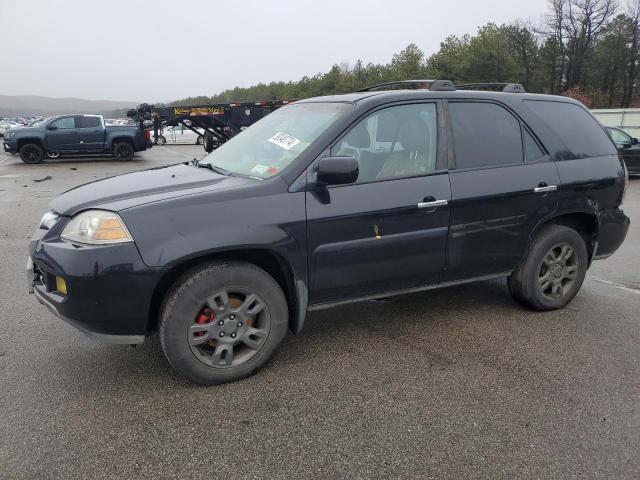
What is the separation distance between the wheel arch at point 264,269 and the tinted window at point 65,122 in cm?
1854

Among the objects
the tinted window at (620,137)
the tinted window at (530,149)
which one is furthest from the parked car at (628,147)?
the tinted window at (530,149)

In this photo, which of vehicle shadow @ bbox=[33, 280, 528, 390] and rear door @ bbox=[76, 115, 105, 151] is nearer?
vehicle shadow @ bbox=[33, 280, 528, 390]

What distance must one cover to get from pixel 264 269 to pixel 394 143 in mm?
1267

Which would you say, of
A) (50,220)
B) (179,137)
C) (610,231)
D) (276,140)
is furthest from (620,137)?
(179,137)

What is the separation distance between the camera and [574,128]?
4.28 metres

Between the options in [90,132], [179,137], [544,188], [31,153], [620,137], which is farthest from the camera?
[179,137]

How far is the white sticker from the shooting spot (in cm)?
342

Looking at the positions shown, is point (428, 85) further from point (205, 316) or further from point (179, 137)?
point (179, 137)

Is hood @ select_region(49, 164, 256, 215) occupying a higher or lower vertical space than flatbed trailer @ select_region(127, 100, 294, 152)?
lower

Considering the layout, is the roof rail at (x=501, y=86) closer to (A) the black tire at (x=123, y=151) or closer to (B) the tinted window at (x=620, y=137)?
(B) the tinted window at (x=620, y=137)

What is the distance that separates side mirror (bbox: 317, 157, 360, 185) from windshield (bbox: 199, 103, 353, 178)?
28 cm

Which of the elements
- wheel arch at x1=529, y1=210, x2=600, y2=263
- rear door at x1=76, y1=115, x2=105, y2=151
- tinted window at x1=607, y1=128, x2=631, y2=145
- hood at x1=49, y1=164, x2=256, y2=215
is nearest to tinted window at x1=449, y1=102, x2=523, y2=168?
wheel arch at x1=529, y1=210, x2=600, y2=263

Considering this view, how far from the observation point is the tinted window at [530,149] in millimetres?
3975

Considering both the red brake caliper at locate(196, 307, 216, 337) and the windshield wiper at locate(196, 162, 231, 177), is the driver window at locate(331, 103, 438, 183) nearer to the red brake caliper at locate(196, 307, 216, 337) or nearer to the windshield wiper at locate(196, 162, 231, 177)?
the windshield wiper at locate(196, 162, 231, 177)
